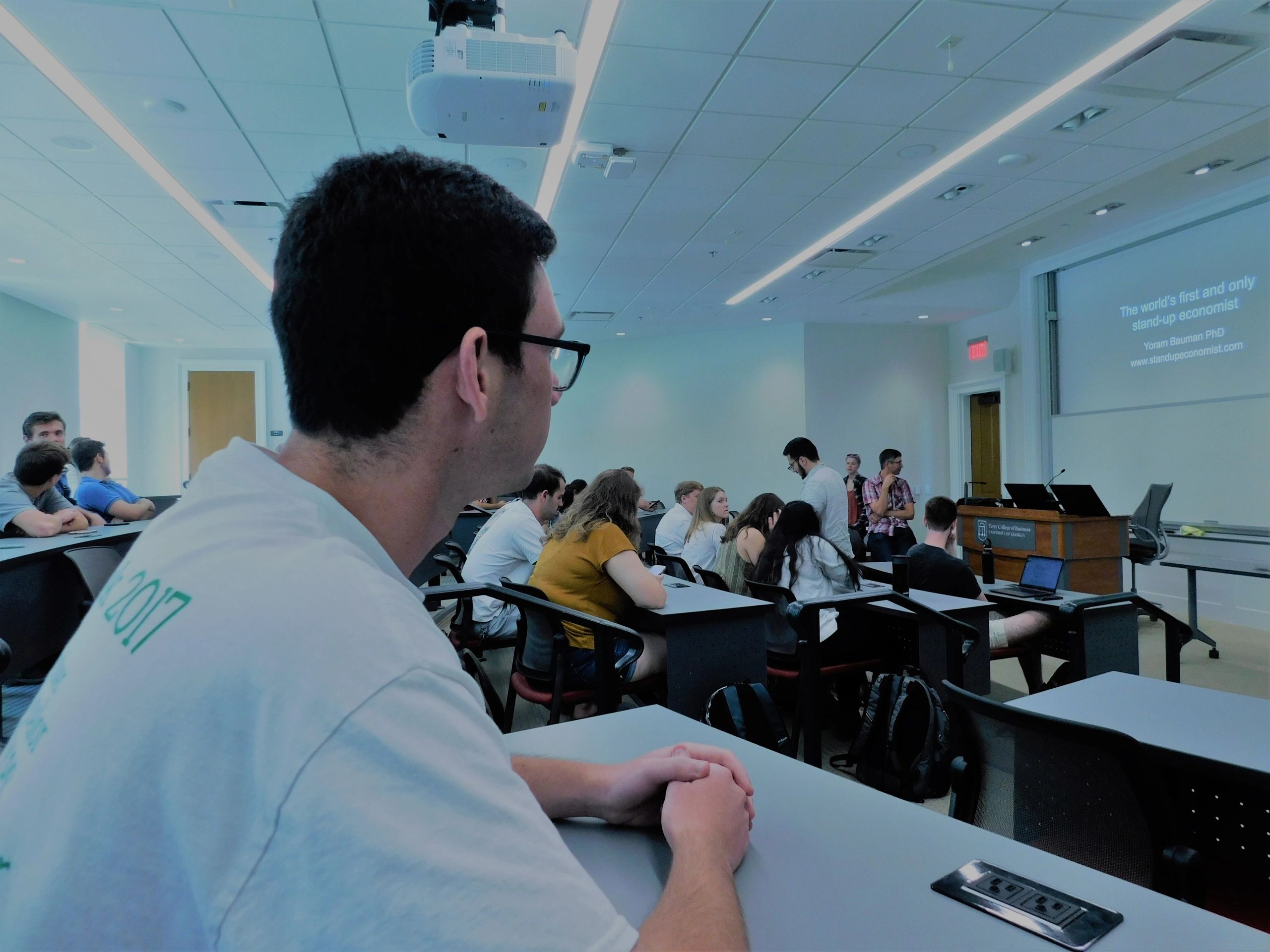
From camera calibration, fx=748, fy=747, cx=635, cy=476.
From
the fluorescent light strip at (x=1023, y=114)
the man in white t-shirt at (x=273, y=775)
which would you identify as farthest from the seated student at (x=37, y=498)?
the fluorescent light strip at (x=1023, y=114)

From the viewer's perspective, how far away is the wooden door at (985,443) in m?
10.2

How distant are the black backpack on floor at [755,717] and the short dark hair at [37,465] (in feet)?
13.2

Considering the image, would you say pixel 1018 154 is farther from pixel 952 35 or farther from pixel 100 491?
pixel 100 491

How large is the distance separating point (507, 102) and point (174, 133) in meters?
2.51

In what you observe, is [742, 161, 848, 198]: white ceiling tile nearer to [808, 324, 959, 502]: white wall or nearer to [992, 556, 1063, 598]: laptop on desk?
[992, 556, 1063, 598]: laptop on desk

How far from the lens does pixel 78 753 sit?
1.42ft

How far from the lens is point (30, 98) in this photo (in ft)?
12.6

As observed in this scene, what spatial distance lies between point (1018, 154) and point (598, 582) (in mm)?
4053

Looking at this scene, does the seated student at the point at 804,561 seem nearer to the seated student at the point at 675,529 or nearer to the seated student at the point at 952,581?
the seated student at the point at 952,581

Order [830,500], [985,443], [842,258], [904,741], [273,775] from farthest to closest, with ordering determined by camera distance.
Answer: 1. [985,443]
2. [842,258]
3. [830,500]
4. [904,741]
5. [273,775]

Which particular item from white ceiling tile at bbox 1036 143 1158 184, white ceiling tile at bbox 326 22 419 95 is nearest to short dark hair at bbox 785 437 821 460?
white ceiling tile at bbox 1036 143 1158 184

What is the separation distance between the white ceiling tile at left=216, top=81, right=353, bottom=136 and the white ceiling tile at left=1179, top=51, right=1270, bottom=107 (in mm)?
4608

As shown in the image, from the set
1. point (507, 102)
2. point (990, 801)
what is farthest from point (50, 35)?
point (990, 801)

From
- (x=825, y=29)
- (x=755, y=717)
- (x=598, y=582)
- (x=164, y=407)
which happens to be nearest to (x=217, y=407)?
(x=164, y=407)
